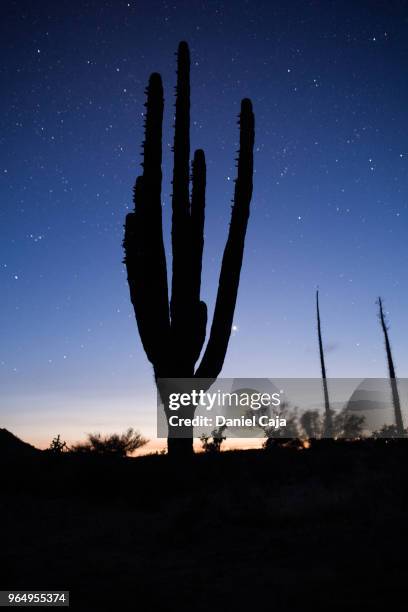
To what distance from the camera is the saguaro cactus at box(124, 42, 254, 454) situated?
30.5 feet

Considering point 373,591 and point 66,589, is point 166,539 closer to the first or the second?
point 66,589

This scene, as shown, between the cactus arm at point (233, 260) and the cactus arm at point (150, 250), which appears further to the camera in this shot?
the cactus arm at point (233, 260)

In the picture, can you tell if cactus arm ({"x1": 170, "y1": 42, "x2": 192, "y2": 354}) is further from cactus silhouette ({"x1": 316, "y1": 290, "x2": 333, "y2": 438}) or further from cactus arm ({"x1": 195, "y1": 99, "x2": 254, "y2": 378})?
cactus silhouette ({"x1": 316, "y1": 290, "x2": 333, "y2": 438})

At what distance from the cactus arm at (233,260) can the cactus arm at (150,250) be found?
112 cm

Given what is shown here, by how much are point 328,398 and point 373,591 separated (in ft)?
73.9

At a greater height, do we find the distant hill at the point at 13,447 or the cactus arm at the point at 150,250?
the cactus arm at the point at 150,250

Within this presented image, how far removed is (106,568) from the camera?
14.1 ft

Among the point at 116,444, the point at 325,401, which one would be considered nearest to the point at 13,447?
the point at 116,444

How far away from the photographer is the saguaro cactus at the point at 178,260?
366 inches

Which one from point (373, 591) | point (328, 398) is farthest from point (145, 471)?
point (328, 398)

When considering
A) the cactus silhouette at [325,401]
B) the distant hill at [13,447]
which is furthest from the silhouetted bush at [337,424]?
the distant hill at [13,447]

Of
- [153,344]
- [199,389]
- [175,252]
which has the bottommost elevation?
[199,389]

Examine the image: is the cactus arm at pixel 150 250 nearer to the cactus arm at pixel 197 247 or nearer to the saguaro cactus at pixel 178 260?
the saguaro cactus at pixel 178 260

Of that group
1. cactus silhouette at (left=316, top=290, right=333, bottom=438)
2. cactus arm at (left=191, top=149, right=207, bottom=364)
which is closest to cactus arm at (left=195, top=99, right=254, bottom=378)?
cactus arm at (left=191, top=149, right=207, bottom=364)
